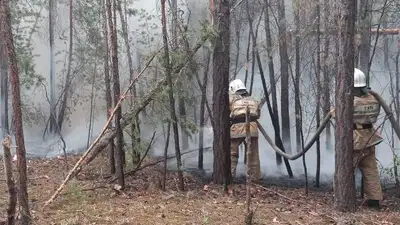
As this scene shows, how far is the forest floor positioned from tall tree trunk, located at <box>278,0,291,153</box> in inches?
182

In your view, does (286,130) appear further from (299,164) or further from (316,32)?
(316,32)

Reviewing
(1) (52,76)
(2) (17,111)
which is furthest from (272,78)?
(2) (17,111)

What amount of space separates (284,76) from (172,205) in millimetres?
7317

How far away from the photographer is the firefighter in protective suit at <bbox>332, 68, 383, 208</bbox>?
7191mm

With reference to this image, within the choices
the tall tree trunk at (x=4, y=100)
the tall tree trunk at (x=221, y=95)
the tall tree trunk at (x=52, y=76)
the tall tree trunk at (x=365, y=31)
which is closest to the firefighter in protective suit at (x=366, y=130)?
the tall tree trunk at (x=221, y=95)

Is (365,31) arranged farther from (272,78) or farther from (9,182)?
(9,182)

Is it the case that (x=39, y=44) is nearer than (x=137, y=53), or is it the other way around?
(x=137, y=53)

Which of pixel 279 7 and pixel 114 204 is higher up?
pixel 279 7

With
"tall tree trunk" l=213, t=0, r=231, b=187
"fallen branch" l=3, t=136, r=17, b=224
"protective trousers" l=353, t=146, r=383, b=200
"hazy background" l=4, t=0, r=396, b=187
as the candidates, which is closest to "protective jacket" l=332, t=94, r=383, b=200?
"protective trousers" l=353, t=146, r=383, b=200

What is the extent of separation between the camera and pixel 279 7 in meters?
12.5

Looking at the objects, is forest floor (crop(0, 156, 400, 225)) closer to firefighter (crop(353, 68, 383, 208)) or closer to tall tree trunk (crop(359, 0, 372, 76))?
firefighter (crop(353, 68, 383, 208))

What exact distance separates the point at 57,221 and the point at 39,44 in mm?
12506

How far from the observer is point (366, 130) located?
731cm

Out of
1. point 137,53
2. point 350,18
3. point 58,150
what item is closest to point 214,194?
point 350,18
